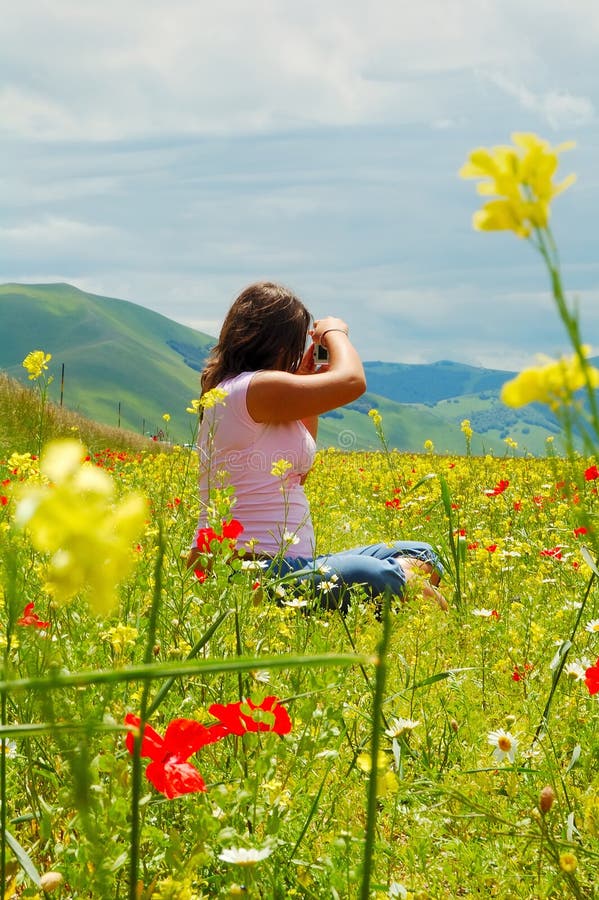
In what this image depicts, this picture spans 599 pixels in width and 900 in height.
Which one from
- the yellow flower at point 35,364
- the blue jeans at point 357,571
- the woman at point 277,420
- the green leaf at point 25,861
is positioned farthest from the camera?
the woman at point 277,420

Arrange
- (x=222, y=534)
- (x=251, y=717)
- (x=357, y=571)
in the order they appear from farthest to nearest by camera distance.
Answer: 1. (x=357, y=571)
2. (x=222, y=534)
3. (x=251, y=717)

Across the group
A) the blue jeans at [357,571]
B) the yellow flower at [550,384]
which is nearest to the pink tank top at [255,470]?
the blue jeans at [357,571]

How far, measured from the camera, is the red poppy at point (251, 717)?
1328mm

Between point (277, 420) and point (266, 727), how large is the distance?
2805mm

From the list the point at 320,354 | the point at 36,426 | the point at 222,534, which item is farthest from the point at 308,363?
the point at 36,426

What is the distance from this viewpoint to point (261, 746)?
1.74 meters

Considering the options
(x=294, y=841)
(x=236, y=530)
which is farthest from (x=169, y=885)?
(x=236, y=530)

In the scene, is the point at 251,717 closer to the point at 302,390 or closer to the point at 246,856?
the point at 246,856

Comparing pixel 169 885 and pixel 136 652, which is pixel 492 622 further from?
pixel 169 885

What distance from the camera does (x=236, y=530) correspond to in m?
2.25

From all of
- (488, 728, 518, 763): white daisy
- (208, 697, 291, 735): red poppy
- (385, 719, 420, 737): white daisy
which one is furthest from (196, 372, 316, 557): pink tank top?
(208, 697, 291, 735): red poppy

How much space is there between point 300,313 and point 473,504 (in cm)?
307

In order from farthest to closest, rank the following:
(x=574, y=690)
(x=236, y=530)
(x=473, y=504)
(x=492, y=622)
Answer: (x=473, y=504)
(x=492, y=622)
(x=574, y=690)
(x=236, y=530)

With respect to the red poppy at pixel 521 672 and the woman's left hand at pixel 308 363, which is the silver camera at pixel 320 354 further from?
the red poppy at pixel 521 672
